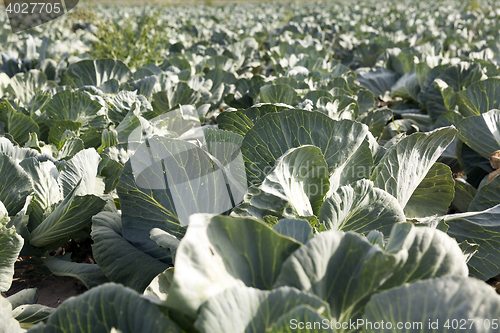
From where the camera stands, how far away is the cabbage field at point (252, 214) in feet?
2.64

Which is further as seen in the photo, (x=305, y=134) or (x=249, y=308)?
(x=305, y=134)

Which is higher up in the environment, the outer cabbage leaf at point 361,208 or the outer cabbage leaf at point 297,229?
the outer cabbage leaf at point 297,229

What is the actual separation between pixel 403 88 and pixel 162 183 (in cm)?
294

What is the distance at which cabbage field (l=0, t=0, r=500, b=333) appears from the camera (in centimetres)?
81

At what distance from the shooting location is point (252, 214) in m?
1.35

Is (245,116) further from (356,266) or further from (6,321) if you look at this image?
(6,321)

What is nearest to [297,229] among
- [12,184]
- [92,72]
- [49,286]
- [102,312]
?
[102,312]

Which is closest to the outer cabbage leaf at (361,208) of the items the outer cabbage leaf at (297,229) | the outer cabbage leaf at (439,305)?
the outer cabbage leaf at (297,229)

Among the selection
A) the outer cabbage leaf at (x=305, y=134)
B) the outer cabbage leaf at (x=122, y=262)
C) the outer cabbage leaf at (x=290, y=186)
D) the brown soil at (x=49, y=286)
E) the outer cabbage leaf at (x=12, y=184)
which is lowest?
the brown soil at (x=49, y=286)

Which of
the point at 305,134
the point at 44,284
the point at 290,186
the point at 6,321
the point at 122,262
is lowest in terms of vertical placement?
the point at 44,284

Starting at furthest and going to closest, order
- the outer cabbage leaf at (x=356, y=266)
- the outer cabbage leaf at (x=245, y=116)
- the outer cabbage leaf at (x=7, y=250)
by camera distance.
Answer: the outer cabbage leaf at (x=245, y=116) → the outer cabbage leaf at (x=7, y=250) → the outer cabbage leaf at (x=356, y=266)

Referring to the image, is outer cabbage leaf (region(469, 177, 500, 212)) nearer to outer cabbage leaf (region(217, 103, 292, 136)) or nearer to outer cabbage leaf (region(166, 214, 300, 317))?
outer cabbage leaf (region(217, 103, 292, 136))

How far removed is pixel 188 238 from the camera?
0.85 m

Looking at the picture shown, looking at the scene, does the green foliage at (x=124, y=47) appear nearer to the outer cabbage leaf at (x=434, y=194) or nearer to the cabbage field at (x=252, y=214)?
the cabbage field at (x=252, y=214)
